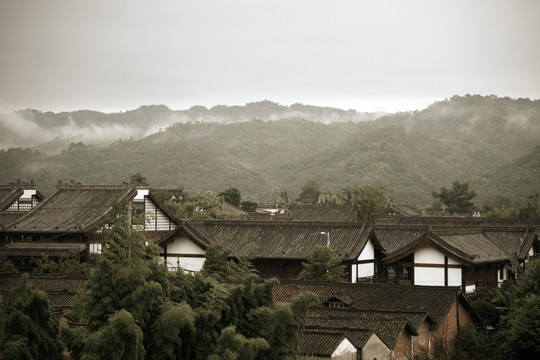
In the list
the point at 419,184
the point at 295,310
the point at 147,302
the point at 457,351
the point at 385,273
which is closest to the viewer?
the point at 147,302

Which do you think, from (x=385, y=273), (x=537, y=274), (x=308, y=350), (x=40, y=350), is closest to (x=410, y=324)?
(x=308, y=350)

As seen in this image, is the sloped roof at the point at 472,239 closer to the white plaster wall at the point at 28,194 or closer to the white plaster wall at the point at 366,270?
the white plaster wall at the point at 366,270

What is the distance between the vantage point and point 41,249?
178 feet

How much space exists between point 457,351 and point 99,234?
106ft

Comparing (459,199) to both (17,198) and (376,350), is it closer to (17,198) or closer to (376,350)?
(17,198)

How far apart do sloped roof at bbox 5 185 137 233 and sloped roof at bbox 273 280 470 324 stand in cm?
1946

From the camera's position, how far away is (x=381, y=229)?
Answer: 177 ft

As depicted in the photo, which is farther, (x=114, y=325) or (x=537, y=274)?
(x=537, y=274)

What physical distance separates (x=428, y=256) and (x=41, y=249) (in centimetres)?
2407

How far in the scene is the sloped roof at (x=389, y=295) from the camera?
3478 centimetres

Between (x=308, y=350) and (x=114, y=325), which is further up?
(x=114, y=325)

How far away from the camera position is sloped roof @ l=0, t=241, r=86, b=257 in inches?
2089

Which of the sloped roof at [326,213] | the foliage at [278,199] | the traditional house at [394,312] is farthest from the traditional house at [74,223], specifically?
the foliage at [278,199]

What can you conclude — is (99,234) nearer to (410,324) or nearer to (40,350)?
(410,324)
